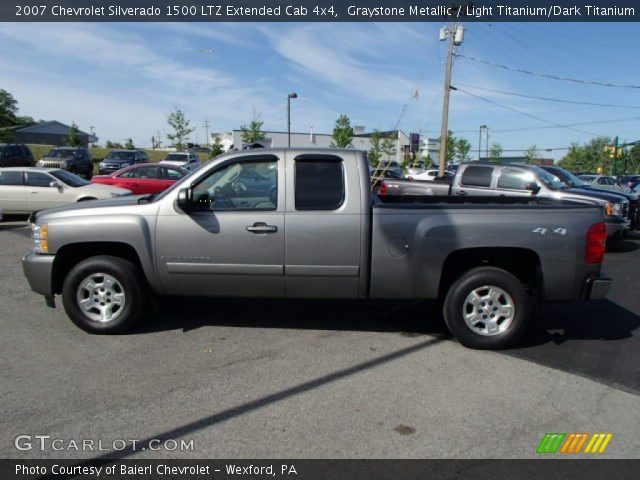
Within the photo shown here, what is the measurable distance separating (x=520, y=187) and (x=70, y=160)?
2363 cm

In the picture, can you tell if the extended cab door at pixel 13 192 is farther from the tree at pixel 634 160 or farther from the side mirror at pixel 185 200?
the tree at pixel 634 160

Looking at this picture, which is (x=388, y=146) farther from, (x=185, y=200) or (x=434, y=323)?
(x=185, y=200)

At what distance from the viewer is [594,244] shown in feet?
14.4

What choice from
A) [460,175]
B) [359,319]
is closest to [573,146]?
[460,175]

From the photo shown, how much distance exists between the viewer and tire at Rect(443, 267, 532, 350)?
14.7 ft

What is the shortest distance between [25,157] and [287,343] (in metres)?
24.4

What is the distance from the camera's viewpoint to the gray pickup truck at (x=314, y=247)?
14.5ft

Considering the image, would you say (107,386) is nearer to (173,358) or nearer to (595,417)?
(173,358)

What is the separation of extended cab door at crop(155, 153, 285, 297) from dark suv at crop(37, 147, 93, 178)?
939 inches

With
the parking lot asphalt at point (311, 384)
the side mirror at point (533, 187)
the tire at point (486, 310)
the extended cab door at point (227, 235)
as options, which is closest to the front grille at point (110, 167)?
the side mirror at point (533, 187)

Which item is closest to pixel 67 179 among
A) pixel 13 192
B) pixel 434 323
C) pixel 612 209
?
pixel 13 192

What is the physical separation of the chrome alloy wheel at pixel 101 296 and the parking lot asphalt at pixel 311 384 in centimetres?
24

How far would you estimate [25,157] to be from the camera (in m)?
23.7
